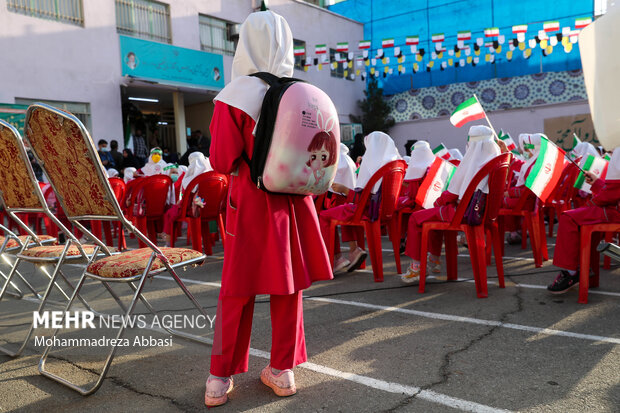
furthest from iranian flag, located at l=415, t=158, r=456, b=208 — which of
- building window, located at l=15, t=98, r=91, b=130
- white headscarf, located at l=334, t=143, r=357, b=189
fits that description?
building window, located at l=15, t=98, r=91, b=130

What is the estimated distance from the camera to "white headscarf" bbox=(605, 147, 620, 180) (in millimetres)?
3688

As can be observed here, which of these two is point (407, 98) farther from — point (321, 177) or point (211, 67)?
point (321, 177)

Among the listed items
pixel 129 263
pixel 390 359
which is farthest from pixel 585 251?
pixel 129 263

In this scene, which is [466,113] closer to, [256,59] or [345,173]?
[345,173]

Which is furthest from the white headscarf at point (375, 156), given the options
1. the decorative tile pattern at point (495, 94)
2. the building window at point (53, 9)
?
the decorative tile pattern at point (495, 94)

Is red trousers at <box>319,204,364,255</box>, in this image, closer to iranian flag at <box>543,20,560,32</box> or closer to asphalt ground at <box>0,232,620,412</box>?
asphalt ground at <box>0,232,620,412</box>

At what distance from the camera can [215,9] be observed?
1725 centimetres

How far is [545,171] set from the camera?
167 inches

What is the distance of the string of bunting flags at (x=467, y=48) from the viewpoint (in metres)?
13.8

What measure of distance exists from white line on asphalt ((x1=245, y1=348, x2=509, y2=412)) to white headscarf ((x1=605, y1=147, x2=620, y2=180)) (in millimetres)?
2382

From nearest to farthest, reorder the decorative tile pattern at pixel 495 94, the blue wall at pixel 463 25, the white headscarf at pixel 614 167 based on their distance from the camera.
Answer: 1. the white headscarf at pixel 614 167
2. the decorative tile pattern at pixel 495 94
3. the blue wall at pixel 463 25

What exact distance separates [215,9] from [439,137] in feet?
31.8

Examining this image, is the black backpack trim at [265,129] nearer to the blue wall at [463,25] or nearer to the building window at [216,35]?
the building window at [216,35]

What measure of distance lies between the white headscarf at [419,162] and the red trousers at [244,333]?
171 inches
